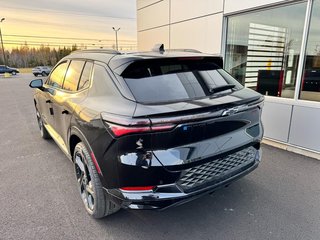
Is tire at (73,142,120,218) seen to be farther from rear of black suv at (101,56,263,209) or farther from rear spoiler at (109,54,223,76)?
rear spoiler at (109,54,223,76)

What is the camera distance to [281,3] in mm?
4219

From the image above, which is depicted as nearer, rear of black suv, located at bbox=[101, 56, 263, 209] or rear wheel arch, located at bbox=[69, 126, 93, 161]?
rear of black suv, located at bbox=[101, 56, 263, 209]

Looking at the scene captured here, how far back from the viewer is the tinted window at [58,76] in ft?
11.4

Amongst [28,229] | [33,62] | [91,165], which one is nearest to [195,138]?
[91,165]

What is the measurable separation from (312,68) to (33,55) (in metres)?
75.4

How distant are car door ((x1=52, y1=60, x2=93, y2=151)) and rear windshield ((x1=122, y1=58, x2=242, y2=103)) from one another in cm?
74

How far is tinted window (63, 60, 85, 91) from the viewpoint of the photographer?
2889mm

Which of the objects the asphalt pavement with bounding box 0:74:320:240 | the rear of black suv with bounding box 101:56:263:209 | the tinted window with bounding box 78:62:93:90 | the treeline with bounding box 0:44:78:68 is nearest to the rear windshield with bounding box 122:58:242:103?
the rear of black suv with bounding box 101:56:263:209

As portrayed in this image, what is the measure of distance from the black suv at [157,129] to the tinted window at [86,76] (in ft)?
0.05

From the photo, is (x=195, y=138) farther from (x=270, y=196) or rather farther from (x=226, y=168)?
(x=270, y=196)

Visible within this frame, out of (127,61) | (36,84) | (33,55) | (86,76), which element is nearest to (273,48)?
(127,61)

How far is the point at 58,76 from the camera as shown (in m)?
3.67

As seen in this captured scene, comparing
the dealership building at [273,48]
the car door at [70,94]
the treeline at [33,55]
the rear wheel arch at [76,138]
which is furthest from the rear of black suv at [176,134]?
the treeline at [33,55]

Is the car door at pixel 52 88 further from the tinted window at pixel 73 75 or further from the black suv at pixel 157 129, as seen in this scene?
the black suv at pixel 157 129
